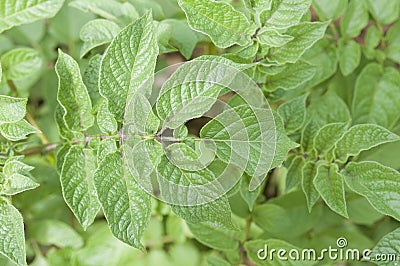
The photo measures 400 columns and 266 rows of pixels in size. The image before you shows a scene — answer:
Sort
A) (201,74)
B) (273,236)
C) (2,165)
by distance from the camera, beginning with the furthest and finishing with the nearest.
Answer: (273,236)
(2,165)
(201,74)

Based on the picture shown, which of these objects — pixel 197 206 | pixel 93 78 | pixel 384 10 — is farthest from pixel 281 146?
pixel 384 10

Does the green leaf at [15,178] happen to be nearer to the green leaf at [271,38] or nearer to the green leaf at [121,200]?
the green leaf at [121,200]

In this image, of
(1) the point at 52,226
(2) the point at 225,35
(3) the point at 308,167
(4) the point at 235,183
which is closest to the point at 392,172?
(3) the point at 308,167

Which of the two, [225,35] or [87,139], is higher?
[225,35]

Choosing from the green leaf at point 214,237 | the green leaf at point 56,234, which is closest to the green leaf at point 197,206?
the green leaf at point 214,237

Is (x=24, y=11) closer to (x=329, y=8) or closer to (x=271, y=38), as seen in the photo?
(x=271, y=38)

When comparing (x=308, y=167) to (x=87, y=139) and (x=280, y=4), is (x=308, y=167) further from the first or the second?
(x=87, y=139)

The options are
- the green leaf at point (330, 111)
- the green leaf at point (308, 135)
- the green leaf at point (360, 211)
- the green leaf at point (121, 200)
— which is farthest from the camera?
the green leaf at point (360, 211)
